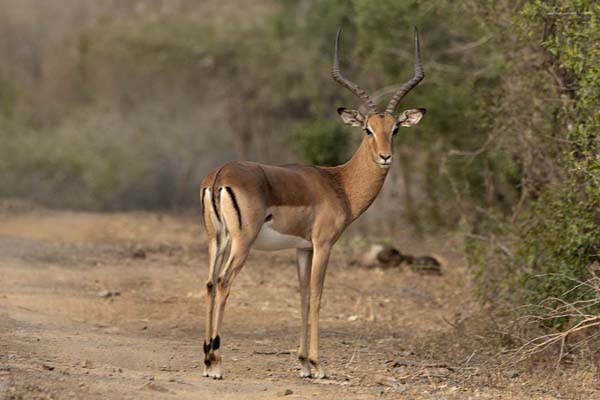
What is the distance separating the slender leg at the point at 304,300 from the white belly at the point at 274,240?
8.5 inches

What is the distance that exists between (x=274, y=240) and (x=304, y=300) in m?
0.59

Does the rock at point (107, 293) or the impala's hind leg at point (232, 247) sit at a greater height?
the impala's hind leg at point (232, 247)

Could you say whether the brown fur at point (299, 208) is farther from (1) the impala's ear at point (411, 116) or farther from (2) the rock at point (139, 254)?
(2) the rock at point (139, 254)

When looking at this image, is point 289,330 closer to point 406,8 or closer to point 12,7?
point 406,8

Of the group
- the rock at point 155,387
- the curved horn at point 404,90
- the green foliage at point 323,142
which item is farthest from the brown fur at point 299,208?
the green foliage at point 323,142

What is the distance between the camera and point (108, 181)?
2420 centimetres

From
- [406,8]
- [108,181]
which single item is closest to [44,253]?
[406,8]

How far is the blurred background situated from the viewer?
10633 mm

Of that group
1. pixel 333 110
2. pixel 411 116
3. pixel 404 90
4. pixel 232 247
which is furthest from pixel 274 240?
pixel 333 110

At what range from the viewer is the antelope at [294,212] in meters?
8.03

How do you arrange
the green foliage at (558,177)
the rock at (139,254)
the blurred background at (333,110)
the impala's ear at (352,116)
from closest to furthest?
1. the impala's ear at (352,116)
2. the green foliage at (558,177)
3. the blurred background at (333,110)
4. the rock at (139,254)

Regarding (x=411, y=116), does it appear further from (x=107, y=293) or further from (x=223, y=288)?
(x=107, y=293)

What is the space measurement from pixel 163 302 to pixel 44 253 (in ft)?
10.3

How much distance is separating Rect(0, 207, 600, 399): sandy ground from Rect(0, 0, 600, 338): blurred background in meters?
0.89
